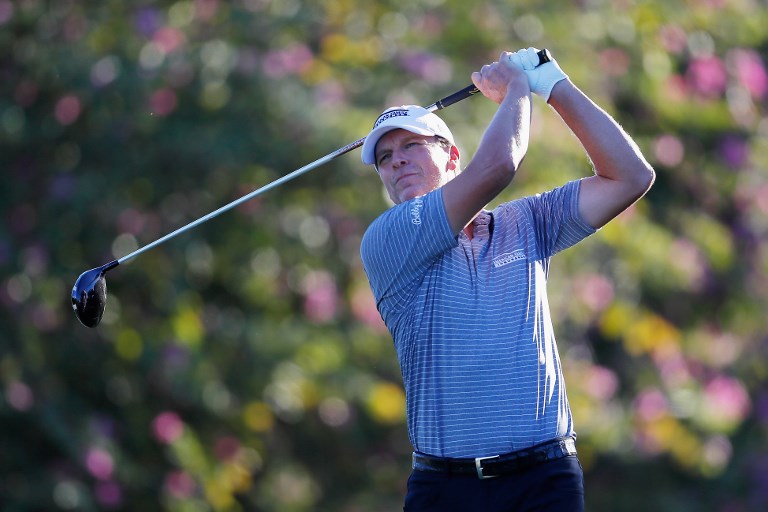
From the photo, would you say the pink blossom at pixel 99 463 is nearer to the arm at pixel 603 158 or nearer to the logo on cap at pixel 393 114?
the logo on cap at pixel 393 114

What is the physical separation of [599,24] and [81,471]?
375 cm

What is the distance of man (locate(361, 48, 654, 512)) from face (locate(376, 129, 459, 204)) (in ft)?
0.23

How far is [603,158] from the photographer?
10.4 ft

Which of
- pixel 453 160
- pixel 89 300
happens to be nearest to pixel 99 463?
pixel 89 300

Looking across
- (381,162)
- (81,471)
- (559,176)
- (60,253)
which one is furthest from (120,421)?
(381,162)

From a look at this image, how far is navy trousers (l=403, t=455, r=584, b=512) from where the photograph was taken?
2.99 m

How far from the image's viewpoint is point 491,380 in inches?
118

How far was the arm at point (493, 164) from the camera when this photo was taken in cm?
299

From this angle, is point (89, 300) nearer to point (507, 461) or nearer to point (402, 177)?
point (402, 177)

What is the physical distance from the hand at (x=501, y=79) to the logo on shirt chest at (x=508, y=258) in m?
0.38

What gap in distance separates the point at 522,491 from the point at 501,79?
97 centimetres

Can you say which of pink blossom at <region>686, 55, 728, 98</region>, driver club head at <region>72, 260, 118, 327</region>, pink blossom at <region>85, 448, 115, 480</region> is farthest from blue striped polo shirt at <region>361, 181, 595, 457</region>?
pink blossom at <region>686, 55, 728, 98</region>

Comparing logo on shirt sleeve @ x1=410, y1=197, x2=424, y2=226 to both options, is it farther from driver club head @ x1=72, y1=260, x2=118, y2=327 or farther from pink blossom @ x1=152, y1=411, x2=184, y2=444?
pink blossom @ x1=152, y1=411, x2=184, y2=444

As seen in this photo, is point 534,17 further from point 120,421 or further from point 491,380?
point 491,380
